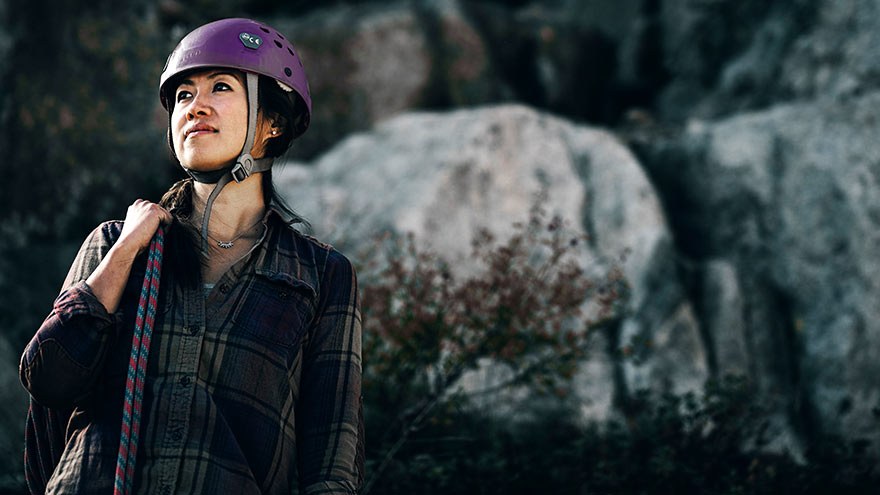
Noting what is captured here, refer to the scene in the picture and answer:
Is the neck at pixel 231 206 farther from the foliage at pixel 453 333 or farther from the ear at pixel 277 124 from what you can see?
the foliage at pixel 453 333

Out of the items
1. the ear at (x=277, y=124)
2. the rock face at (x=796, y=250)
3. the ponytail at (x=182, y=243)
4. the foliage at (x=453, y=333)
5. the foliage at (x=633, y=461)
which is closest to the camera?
the ponytail at (x=182, y=243)

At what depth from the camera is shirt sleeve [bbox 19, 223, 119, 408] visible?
208cm

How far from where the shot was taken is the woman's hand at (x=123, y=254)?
219 cm

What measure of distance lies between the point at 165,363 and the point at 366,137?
5.93 m

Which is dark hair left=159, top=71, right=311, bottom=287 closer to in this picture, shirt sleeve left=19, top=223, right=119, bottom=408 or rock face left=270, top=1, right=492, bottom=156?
shirt sleeve left=19, top=223, right=119, bottom=408

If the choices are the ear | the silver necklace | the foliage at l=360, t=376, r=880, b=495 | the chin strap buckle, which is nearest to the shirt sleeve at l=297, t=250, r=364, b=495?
the silver necklace

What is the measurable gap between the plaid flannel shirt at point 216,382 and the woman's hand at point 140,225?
0.09m

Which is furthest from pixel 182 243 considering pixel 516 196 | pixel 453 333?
pixel 516 196

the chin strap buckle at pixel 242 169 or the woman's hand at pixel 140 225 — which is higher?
the chin strap buckle at pixel 242 169

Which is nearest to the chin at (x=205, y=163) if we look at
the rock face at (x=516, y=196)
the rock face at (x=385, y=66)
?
the rock face at (x=516, y=196)

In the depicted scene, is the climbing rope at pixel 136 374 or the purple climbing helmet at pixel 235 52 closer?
the climbing rope at pixel 136 374

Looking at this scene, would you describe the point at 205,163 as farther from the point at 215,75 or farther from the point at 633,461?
the point at 633,461

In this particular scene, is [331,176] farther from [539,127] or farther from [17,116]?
[17,116]

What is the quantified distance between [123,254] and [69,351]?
0.29 meters
